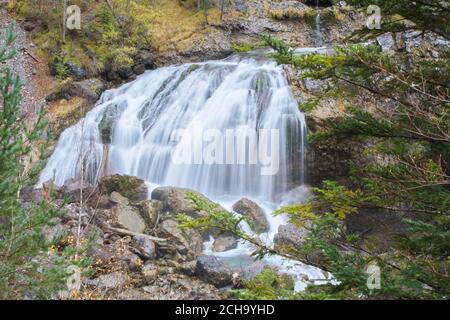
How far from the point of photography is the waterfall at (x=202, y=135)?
51.1ft

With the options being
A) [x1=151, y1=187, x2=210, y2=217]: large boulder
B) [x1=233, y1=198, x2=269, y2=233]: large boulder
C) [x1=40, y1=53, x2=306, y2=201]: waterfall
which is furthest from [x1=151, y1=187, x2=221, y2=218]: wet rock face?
[x1=40, y1=53, x2=306, y2=201]: waterfall

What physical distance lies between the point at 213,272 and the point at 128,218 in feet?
12.6

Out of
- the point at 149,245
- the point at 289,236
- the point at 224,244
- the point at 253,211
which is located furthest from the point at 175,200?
the point at 289,236

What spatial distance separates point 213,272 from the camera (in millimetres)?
10266

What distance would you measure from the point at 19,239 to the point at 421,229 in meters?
4.69

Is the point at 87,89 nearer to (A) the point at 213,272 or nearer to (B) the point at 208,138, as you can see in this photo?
(B) the point at 208,138

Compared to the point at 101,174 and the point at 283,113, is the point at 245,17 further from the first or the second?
the point at 101,174

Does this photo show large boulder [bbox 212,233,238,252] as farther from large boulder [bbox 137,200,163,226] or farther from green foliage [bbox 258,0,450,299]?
green foliage [bbox 258,0,450,299]

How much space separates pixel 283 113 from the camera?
1608 cm

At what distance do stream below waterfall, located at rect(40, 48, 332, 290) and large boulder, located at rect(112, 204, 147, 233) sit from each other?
280 cm

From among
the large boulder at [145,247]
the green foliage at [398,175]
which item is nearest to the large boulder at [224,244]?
the large boulder at [145,247]

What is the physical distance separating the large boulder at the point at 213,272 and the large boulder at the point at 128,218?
110 inches

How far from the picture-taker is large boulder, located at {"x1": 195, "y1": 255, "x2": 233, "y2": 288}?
33.4 feet
